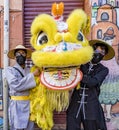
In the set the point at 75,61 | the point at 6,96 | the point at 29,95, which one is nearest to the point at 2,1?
the point at 6,96

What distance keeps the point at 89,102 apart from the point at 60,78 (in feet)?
2.02

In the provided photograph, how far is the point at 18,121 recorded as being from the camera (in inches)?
216

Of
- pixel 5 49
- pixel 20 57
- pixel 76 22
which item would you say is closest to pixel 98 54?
pixel 76 22

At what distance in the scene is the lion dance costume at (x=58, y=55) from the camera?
4879mm

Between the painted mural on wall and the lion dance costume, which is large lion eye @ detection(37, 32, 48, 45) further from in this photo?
the painted mural on wall

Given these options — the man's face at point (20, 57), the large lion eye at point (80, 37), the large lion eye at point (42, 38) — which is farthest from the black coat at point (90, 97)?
the man's face at point (20, 57)

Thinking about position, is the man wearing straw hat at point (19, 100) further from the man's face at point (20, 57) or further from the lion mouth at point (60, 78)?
the lion mouth at point (60, 78)

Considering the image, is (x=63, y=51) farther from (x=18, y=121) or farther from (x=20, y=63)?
(x=18, y=121)

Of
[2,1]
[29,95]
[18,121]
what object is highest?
[2,1]

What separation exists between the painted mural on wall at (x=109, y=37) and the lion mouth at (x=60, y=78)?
2.07m

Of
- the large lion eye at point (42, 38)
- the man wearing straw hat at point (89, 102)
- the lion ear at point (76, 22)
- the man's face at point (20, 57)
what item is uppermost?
the lion ear at point (76, 22)

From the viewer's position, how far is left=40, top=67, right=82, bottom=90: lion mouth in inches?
197

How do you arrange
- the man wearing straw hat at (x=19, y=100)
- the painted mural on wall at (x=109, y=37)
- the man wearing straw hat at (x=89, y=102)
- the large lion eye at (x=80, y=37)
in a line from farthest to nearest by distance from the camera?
the painted mural on wall at (x=109, y=37), the man wearing straw hat at (x=19, y=100), the man wearing straw hat at (x=89, y=102), the large lion eye at (x=80, y=37)

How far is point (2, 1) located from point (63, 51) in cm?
274
